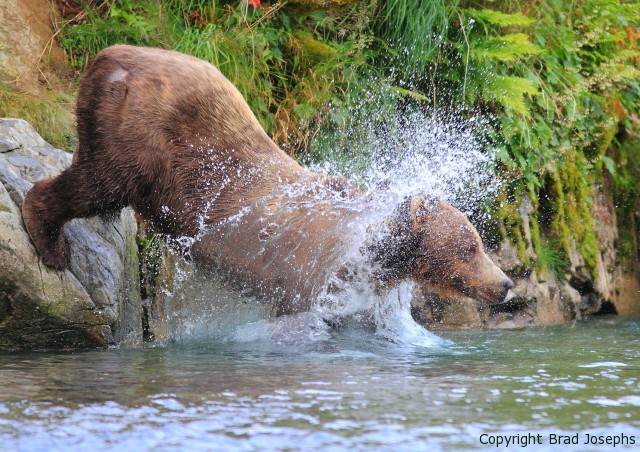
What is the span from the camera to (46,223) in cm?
572

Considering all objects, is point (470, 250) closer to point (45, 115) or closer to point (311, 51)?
point (311, 51)

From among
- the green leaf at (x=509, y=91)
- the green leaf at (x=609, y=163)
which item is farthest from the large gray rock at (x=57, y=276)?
the green leaf at (x=609, y=163)

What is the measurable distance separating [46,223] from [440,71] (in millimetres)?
4519

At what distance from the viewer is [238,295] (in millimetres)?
6203

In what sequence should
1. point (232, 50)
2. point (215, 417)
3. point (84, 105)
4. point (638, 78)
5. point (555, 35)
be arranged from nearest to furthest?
1. point (215, 417)
2. point (84, 105)
3. point (232, 50)
4. point (555, 35)
5. point (638, 78)

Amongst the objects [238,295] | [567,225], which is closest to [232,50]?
[238,295]

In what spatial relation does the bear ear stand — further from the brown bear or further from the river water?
the river water

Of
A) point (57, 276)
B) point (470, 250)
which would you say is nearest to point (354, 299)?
point (470, 250)

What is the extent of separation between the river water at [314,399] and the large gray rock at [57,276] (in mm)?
325

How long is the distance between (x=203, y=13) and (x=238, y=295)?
337 cm

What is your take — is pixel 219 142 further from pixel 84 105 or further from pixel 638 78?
pixel 638 78

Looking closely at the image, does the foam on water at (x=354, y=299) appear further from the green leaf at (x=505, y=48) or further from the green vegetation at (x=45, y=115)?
the green vegetation at (x=45, y=115)

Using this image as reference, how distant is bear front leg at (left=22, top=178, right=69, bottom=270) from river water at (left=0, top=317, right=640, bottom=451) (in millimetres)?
684

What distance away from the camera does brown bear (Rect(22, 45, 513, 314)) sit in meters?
5.79
